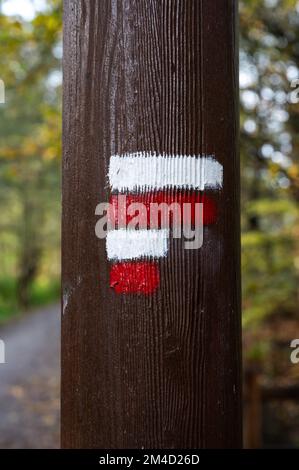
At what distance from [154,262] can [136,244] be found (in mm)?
60

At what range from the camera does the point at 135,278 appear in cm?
126

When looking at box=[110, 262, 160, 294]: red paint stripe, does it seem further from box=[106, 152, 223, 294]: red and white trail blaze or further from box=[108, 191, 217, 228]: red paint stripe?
box=[108, 191, 217, 228]: red paint stripe

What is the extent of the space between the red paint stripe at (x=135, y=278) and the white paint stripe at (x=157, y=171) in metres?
0.18

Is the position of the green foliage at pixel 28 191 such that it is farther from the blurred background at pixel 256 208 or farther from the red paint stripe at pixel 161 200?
the red paint stripe at pixel 161 200

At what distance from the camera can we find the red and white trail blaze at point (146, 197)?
126cm

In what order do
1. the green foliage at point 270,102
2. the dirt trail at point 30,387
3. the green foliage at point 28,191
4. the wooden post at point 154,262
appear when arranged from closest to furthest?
the wooden post at point 154,262 < the green foliage at point 270,102 < the green foliage at point 28,191 < the dirt trail at point 30,387

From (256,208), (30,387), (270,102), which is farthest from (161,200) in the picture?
(30,387)

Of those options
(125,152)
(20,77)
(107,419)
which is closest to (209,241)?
(125,152)

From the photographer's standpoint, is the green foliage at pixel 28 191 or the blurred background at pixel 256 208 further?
the green foliage at pixel 28 191

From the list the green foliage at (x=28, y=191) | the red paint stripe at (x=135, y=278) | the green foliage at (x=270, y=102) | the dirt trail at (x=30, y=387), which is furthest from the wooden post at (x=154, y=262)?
the dirt trail at (x=30, y=387)

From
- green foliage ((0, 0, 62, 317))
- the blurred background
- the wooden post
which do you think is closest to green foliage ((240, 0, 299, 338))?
the blurred background

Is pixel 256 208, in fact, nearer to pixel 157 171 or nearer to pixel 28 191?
pixel 157 171

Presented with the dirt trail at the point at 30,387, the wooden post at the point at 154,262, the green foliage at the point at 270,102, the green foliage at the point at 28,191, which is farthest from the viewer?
the dirt trail at the point at 30,387
